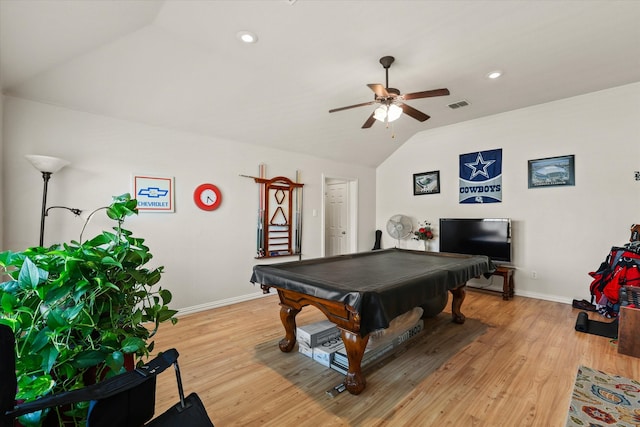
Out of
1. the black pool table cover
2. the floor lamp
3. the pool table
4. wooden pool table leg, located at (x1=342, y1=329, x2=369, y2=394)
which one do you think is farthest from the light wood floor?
the floor lamp

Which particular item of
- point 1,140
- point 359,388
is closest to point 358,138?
point 359,388

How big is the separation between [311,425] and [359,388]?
0.42 meters

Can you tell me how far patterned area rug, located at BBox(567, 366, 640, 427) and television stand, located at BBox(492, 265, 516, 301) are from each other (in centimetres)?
187

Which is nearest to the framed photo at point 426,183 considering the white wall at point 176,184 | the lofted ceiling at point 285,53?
the lofted ceiling at point 285,53

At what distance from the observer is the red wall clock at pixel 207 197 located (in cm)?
364

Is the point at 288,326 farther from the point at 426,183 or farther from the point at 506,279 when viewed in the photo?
the point at 426,183

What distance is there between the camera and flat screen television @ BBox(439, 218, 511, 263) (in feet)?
13.7

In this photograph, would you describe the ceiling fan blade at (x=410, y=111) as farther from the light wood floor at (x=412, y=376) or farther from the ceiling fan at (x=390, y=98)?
the light wood floor at (x=412, y=376)

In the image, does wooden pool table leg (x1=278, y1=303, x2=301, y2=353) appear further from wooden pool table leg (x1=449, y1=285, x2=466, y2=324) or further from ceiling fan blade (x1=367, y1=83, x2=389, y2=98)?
ceiling fan blade (x1=367, y1=83, x2=389, y2=98)

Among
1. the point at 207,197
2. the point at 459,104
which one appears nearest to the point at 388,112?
the point at 459,104

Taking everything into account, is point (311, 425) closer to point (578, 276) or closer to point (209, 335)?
point (209, 335)

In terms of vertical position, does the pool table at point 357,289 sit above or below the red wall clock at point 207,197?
below

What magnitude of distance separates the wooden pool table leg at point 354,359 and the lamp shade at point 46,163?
2.87 metres

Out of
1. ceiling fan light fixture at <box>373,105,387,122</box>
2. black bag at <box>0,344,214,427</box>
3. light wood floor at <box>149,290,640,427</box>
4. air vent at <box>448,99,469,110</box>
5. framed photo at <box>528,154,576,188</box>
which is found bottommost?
light wood floor at <box>149,290,640,427</box>
